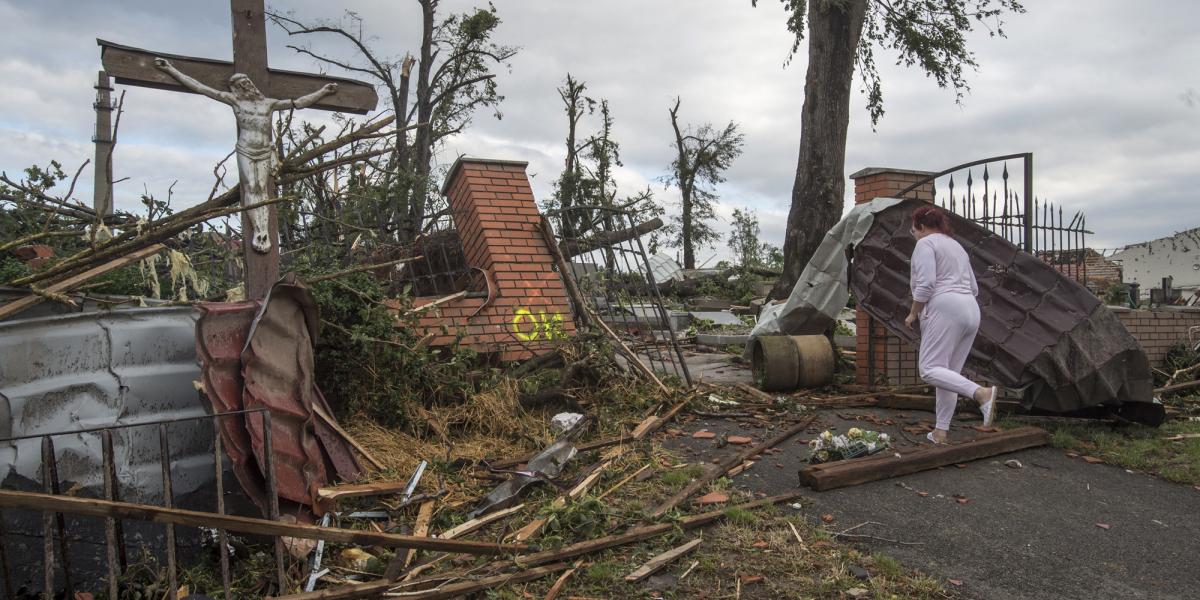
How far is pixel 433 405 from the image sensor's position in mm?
5602

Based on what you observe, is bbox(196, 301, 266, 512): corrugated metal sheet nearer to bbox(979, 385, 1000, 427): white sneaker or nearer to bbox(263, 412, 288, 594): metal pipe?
bbox(263, 412, 288, 594): metal pipe

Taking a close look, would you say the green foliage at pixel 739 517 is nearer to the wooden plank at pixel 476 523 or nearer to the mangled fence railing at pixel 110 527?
the wooden plank at pixel 476 523

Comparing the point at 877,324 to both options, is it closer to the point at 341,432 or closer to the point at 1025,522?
the point at 1025,522

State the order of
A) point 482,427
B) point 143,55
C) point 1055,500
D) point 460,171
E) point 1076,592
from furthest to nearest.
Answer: point 460,171, point 482,427, point 143,55, point 1055,500, point 1076,592

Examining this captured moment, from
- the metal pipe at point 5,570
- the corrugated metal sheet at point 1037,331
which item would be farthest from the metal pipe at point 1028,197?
the metal pipe at point 5,570

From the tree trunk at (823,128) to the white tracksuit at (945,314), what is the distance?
5837 mm

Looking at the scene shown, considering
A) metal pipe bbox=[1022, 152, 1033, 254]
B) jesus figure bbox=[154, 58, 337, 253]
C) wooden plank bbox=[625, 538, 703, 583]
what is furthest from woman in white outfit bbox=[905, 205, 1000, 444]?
jesus figure bbox=[154, 58, 337, 253]

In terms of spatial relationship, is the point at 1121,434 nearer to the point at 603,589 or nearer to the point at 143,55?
the point at 603,589

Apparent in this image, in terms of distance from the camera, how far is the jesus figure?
4.91 meters

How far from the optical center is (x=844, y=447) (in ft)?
15.6

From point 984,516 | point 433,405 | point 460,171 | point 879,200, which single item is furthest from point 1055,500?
point 460,171

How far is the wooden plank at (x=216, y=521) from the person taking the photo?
244 centimetres

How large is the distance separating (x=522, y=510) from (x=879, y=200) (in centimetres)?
487

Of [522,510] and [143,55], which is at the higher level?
[143,55]
